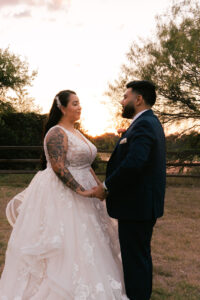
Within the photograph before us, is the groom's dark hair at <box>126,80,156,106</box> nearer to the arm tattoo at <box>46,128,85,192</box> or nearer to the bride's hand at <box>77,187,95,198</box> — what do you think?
the arm tattoo at <box>46,128,85,192</box>

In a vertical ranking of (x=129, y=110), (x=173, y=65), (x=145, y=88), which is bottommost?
(x=129, y=110)

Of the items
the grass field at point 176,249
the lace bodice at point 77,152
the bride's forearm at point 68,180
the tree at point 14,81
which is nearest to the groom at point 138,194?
the bride's forearm at point 68,180

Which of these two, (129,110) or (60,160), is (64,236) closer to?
(60,160)

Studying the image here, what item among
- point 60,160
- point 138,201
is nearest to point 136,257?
point 138,201

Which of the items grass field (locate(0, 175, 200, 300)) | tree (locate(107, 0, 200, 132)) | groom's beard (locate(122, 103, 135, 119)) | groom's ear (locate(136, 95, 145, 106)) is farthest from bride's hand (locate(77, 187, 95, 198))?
tree (locate(107, 0, 200, 132))

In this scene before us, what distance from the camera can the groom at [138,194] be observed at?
2812 millimetres

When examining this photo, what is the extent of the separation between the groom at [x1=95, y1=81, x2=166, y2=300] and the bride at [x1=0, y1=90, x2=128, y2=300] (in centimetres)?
21

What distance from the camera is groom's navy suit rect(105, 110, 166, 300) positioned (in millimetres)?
2822

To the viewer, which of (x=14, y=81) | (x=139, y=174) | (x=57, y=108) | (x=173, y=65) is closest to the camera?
(x=139, y=174)

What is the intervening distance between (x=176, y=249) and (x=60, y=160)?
3.10 meters

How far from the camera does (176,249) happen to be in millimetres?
5242

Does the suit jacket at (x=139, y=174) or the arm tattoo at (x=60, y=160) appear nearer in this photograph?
the suit jacket at (x=139, y=174)

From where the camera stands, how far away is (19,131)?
1438 cm

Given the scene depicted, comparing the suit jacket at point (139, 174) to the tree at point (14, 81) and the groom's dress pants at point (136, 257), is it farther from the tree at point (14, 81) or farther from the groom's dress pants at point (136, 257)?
the tree at point (14, 81)
